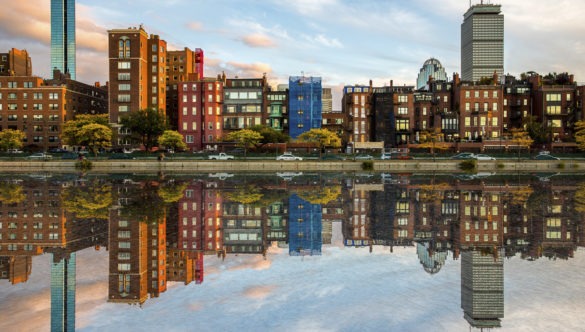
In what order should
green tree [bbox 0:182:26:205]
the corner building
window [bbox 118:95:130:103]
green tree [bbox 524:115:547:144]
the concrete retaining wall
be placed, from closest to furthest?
green tree [bbox 0:182:26:205] < the concrete retaining wall < green tree [bbox 524:115:547:144] < the corner building < window [bbox 118:95:130:103]

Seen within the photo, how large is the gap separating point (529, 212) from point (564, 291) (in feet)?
53.1

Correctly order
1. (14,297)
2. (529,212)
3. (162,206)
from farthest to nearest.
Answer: (162,206) < (529,212) < (14,297)

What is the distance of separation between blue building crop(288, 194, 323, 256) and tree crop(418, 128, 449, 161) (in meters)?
84.8

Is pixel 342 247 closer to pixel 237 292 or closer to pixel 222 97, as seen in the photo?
pixel 237 292

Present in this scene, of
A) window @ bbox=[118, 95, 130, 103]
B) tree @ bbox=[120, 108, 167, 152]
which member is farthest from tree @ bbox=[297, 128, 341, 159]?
window @ bbox=[118, 95, 130, 103]

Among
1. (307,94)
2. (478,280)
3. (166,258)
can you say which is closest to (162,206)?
(166,258)

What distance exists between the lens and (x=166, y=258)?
52.2 ft

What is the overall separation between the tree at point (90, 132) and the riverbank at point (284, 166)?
11.9m

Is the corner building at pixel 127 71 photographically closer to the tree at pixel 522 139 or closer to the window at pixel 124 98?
the window at pixel 124 98

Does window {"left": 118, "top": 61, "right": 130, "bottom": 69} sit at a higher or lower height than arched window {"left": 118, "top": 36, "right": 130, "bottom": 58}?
→ lower

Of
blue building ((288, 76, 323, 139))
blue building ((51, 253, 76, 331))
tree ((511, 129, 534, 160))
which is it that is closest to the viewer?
blue building ((51, 253, 76, 331))

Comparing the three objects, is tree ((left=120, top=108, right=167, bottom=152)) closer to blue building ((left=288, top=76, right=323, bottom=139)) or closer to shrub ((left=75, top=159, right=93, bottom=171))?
shrub ((left=75, top=159, right=93, bottom=171))

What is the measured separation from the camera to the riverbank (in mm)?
82062

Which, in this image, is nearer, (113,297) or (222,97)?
(113,297)
